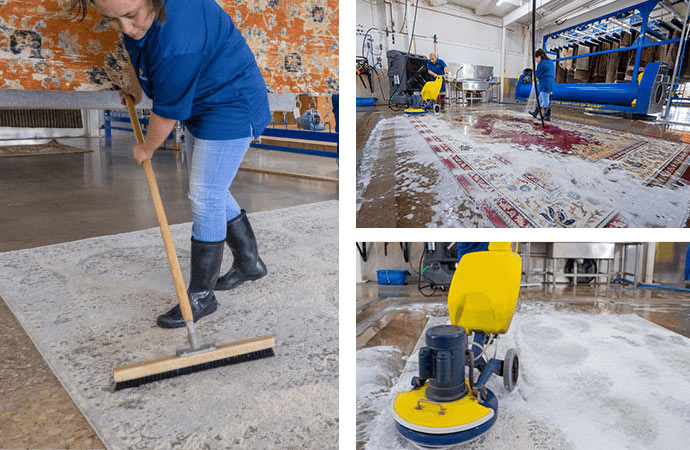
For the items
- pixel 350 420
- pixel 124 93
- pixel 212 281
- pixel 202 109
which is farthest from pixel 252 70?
pixel 350 420

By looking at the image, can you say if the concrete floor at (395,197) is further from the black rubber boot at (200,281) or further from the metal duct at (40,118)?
the metal duct at (40,118)

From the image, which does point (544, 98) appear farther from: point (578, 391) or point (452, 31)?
point (452, 31)

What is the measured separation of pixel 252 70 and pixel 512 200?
0.79 m

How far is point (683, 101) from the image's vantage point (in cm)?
259

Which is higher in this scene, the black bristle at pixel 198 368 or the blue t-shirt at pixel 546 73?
the blue t-shirt at pixel 546 73

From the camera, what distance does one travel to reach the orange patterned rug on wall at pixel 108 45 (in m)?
0.91

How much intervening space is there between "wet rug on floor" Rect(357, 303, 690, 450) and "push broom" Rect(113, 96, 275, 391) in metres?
0.37

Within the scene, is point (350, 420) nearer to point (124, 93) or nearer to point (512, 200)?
point (512, 200)

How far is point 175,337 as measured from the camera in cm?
128

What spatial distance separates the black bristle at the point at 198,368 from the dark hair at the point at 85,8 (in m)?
0.78

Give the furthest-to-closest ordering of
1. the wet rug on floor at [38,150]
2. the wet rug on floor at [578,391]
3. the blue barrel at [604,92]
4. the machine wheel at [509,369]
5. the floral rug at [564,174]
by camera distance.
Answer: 1. the wet rug on floor at [38,150]
2. the blue barrel at [604,92]
3. the machine wheel at [509,369]
4. the wet rug on floor at [578,391]
5. the floral rug at [564,174]

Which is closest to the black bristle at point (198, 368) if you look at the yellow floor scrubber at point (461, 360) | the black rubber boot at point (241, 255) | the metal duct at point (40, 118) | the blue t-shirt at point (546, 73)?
the yellow floor scrubber at point (461, 360)

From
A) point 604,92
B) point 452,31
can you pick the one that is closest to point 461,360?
point 452,31

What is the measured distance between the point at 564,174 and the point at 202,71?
844mm
